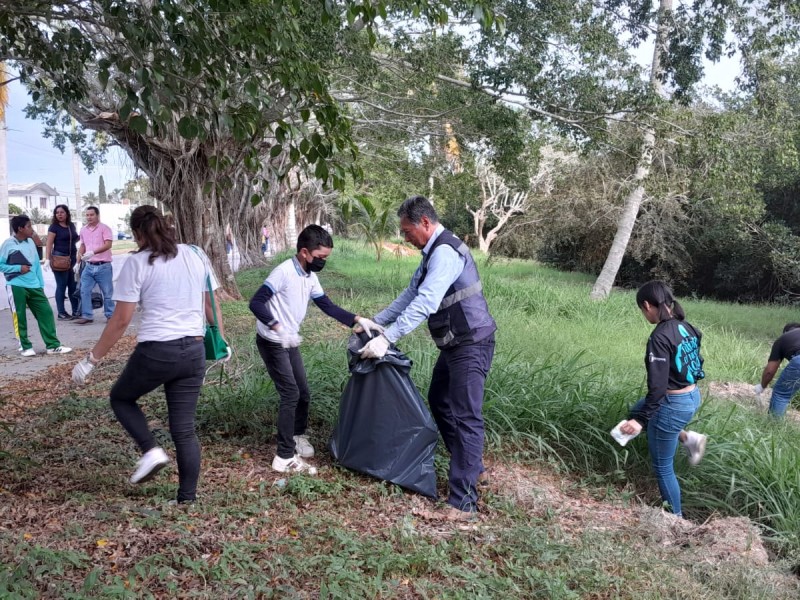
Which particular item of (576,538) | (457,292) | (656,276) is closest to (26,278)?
(457,292)

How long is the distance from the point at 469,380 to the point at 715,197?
1117 centimetres

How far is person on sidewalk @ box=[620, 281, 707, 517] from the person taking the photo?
3.84 metres

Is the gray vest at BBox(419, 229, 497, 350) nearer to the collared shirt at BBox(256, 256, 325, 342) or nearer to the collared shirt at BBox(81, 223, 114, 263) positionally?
the collared shirt at BBox(256, 256, 325, 342)

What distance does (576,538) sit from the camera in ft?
11.8

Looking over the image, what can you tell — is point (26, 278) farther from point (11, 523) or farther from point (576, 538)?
point (576, 538)

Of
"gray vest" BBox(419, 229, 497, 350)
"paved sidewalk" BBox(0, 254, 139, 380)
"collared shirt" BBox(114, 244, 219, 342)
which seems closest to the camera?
"collared shirt" BBox(114, 244, 219, 342)

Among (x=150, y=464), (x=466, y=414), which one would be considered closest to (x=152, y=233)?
(x=150, y=464)

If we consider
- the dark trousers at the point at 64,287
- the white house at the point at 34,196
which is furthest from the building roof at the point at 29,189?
the dark trousers at the point at 64,287

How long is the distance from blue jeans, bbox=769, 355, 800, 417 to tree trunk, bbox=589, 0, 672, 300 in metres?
5.74

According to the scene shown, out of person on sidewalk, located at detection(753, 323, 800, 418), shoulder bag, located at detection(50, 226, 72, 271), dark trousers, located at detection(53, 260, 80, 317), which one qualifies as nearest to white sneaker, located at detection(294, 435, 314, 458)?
person on sidewalk, located at detection(753, 323, 800, 418)

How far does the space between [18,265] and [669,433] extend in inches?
260

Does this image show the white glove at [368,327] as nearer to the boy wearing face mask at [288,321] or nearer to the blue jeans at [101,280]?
the boy wearing face mask at [288,321]

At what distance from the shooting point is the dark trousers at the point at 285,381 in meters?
4.14

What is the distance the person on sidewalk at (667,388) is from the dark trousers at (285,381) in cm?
197
